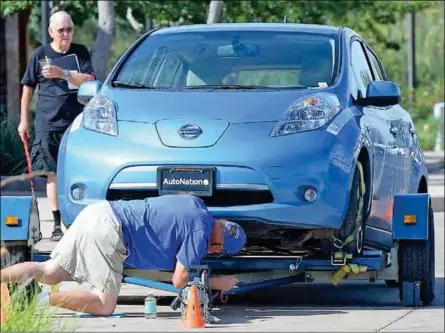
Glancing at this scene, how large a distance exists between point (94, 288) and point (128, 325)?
354 millimetres

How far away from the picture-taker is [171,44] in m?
10.1

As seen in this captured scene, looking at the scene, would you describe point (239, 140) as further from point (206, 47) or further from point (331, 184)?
point (206, 47)

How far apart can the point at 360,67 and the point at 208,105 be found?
1.49 metres

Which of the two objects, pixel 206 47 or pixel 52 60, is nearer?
pixel 206 47

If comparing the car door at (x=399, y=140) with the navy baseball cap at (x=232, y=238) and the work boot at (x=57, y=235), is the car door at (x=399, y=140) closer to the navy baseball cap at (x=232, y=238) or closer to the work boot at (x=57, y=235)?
the navy baseball cap at (x=232, y=238)

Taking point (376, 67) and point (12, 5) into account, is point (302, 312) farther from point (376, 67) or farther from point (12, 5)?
point (12, 5)

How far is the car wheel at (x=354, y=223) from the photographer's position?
360 inches

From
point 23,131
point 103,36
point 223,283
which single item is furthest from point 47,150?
point 103,36

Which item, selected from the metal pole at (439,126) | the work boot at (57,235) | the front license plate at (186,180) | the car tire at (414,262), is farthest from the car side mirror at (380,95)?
the metal pole at (439,126)

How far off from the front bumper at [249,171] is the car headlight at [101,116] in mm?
77

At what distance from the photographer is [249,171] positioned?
8.84 meters

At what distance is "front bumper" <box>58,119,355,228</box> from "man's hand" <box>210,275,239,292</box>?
351mm

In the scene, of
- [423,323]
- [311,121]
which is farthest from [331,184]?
[423,323]

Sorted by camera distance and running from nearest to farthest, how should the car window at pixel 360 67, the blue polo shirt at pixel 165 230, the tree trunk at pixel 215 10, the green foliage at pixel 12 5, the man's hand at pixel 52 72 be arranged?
the blue polo shirt at pixel 165 230 → the car window at pixel 360 67 → the man's hand at pixel 52 72 → the tree trunk at pixel 215 10 → the green foliage at pixel 12 5
